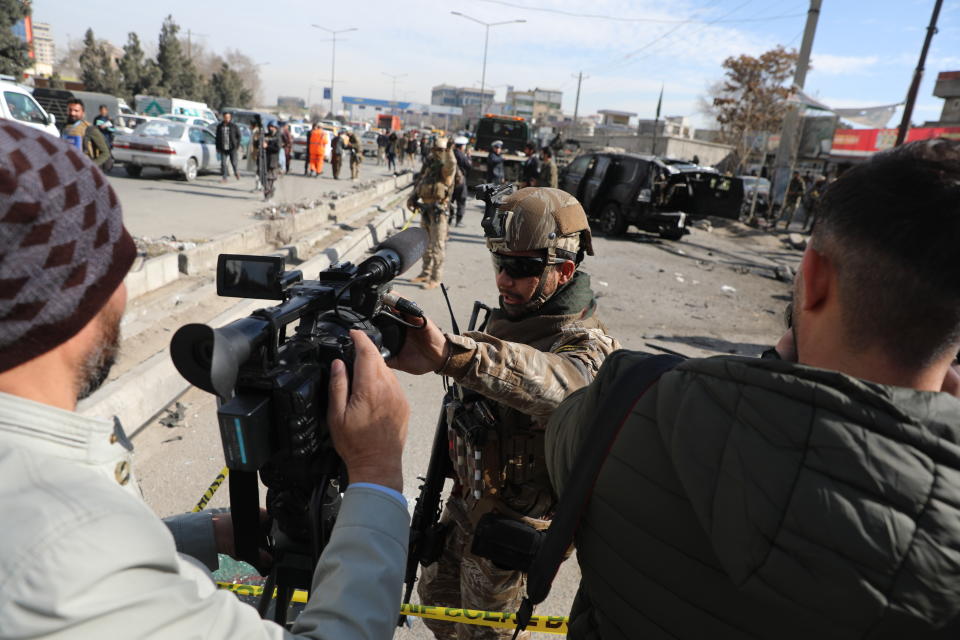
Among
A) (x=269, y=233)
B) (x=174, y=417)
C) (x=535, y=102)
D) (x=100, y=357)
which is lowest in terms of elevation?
(x=174, y=417)

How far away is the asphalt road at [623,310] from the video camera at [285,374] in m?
1.62

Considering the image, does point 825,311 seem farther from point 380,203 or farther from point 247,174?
point 247,174

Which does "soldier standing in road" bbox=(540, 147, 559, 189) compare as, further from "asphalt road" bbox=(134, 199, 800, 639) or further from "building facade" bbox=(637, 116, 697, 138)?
"building facade" bbox=(637, 116, 697, 138)

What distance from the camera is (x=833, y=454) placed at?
0.79 m

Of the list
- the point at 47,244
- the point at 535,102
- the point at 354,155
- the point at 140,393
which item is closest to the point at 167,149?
the point at 354,155

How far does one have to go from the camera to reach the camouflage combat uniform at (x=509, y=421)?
5.43ft

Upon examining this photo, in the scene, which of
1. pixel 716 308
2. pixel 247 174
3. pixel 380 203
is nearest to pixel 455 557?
pixel 716 308

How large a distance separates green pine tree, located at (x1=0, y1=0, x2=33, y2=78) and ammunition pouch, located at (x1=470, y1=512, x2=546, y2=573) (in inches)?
1563

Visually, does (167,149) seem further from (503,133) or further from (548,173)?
(503,133)

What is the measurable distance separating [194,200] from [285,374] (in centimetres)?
1338

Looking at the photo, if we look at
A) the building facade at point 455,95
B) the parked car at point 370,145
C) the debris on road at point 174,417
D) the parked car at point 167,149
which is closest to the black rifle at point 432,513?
the debris on road at point 174,417

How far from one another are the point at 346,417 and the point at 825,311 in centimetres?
86

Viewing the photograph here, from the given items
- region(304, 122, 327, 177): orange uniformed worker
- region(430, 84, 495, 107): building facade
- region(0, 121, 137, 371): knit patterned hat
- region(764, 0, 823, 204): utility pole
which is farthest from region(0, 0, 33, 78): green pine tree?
region(430, 84, 495, 107): building facade

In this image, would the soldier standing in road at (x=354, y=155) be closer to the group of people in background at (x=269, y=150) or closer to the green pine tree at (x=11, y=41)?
the group of people in background at (x=269, y=150)
